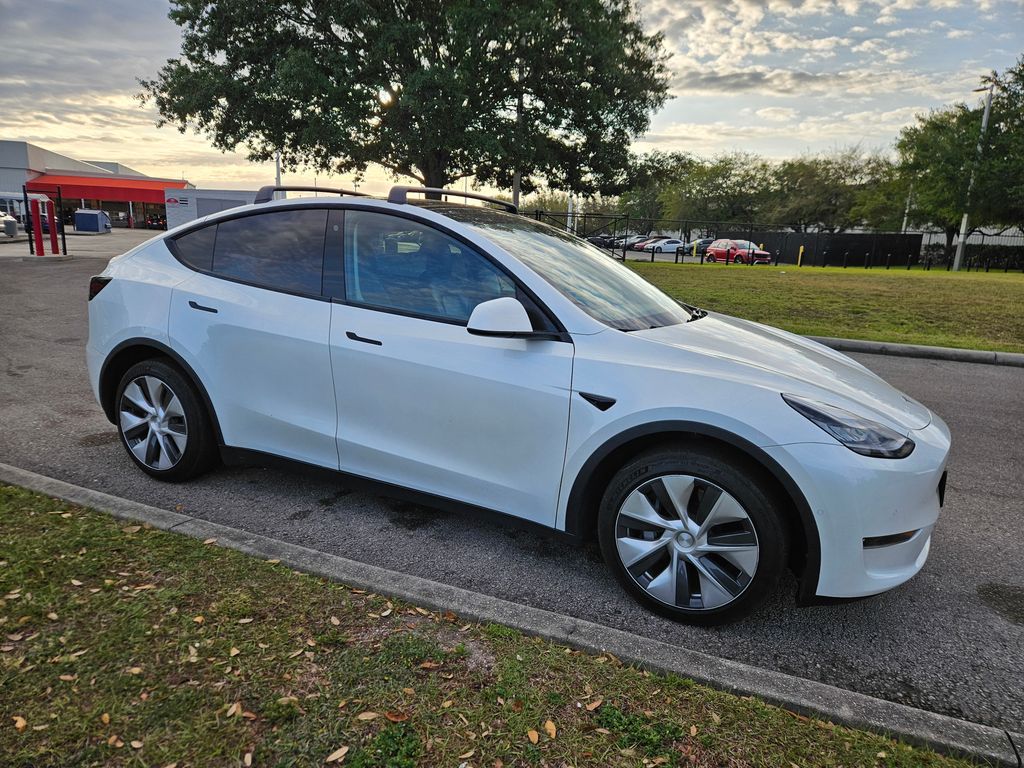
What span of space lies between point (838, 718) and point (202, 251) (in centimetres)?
381

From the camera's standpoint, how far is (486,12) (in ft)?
58.2

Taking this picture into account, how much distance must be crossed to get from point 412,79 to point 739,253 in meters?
25.5

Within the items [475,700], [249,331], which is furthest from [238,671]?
[249,331]

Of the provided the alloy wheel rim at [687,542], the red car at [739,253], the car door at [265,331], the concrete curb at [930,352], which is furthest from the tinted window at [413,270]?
the red car at [739,253]

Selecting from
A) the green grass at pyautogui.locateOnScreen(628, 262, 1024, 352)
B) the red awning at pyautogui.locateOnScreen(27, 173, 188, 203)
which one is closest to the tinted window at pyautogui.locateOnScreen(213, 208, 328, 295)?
the green grass at pyautogui.locateOnScreen(628, 262, 1024, 352)

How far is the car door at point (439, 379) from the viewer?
2971mm

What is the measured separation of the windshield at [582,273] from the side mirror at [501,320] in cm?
33

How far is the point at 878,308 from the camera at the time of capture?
1291cm

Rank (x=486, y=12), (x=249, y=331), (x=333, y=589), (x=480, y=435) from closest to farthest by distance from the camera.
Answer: (x=333, y=589)
(x=480, y=435)
(x=249, y=331)
(x=486, y=12)

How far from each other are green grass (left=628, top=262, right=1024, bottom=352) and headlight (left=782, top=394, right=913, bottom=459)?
25.0ft

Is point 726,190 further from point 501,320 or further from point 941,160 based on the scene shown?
point 501,320

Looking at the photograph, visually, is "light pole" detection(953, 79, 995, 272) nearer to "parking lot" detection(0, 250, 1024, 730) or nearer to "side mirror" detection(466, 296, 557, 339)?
"parking lot" detection(0, 250, 1024, 730)

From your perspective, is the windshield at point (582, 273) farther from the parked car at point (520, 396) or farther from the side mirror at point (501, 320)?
the side mirror at point (501, 320)

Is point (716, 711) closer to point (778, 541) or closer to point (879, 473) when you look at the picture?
point (778, 541)
